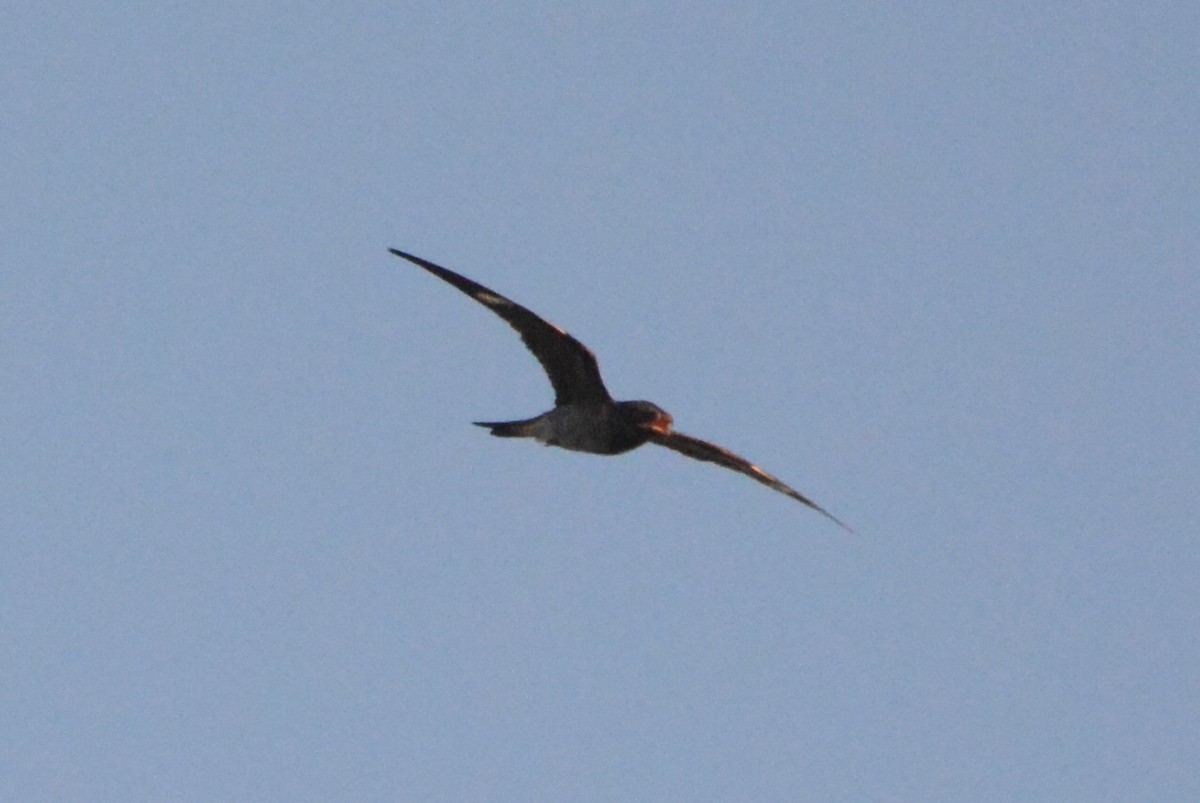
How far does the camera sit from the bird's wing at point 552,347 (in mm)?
18328

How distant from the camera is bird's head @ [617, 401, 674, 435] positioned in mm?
19500

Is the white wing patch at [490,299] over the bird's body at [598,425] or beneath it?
over

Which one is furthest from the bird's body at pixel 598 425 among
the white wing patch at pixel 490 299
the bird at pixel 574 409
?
the white wing patch at pixel 490 299

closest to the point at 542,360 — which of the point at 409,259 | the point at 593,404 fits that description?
the point at 593,404

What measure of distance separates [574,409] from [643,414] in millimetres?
595

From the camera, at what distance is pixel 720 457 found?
2095cm

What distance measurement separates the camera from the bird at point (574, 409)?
61.3ft

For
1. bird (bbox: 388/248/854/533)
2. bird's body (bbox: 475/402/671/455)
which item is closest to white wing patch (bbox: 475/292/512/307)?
bird (bbox: 388/248/854/533)

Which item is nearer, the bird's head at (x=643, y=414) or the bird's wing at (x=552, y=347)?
the bird's wing at (x=552, y=347)

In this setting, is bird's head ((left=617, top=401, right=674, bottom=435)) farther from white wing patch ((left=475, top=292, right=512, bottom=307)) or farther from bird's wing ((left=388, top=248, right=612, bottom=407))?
white wing patch ((left=475, top=292, right=512, bottom=307))

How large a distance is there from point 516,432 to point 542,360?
95 centimetres

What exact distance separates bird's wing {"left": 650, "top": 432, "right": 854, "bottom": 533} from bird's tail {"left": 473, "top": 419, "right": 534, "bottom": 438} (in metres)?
1.13

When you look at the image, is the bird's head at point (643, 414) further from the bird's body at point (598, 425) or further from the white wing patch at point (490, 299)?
the white wing patch at point (490, 299)

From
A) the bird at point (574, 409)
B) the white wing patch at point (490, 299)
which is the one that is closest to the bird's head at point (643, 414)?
the bird at point (574, 409)
